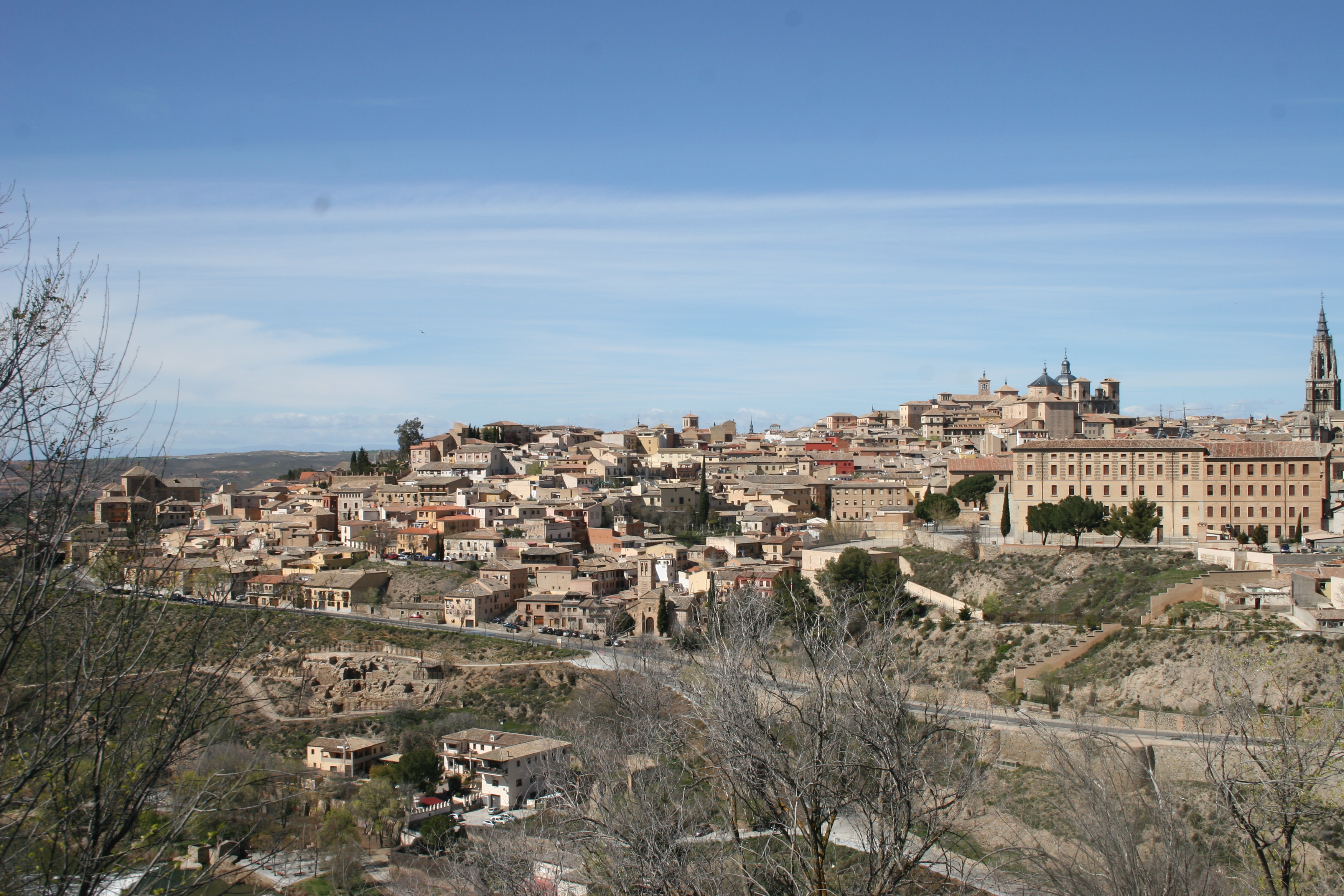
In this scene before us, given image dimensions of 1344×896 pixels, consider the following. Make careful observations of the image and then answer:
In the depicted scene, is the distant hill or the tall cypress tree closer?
the tall cypress tree

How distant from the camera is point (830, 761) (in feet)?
29.5

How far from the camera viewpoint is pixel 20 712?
525cm

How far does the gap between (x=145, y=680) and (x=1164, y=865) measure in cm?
883

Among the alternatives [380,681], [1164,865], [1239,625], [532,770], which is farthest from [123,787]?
[380,681]

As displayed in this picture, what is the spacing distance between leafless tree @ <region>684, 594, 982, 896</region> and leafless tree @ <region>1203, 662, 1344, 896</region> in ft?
7.84

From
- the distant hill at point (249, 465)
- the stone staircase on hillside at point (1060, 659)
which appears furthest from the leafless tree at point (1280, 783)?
the distant hill at point (249, 465)

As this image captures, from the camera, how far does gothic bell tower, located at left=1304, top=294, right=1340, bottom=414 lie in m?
85.0

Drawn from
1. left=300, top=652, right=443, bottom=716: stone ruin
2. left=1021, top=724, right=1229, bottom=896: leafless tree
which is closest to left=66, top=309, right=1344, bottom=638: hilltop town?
left=300, top=652, right=443, bottom=716: stone ruin

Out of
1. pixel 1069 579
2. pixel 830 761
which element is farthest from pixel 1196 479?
pixel 830 761

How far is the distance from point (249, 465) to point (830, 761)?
15588 cm

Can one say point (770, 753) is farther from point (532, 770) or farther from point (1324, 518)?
point (1324, 518)

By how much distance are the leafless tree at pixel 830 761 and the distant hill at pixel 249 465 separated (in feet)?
239

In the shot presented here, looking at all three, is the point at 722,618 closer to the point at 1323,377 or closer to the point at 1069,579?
the point at 1069,579

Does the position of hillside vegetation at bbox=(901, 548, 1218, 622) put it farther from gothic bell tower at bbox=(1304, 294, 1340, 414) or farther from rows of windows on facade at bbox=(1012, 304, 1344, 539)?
gothic bell tower at bbox=(1304, 294, 1340, 414)
